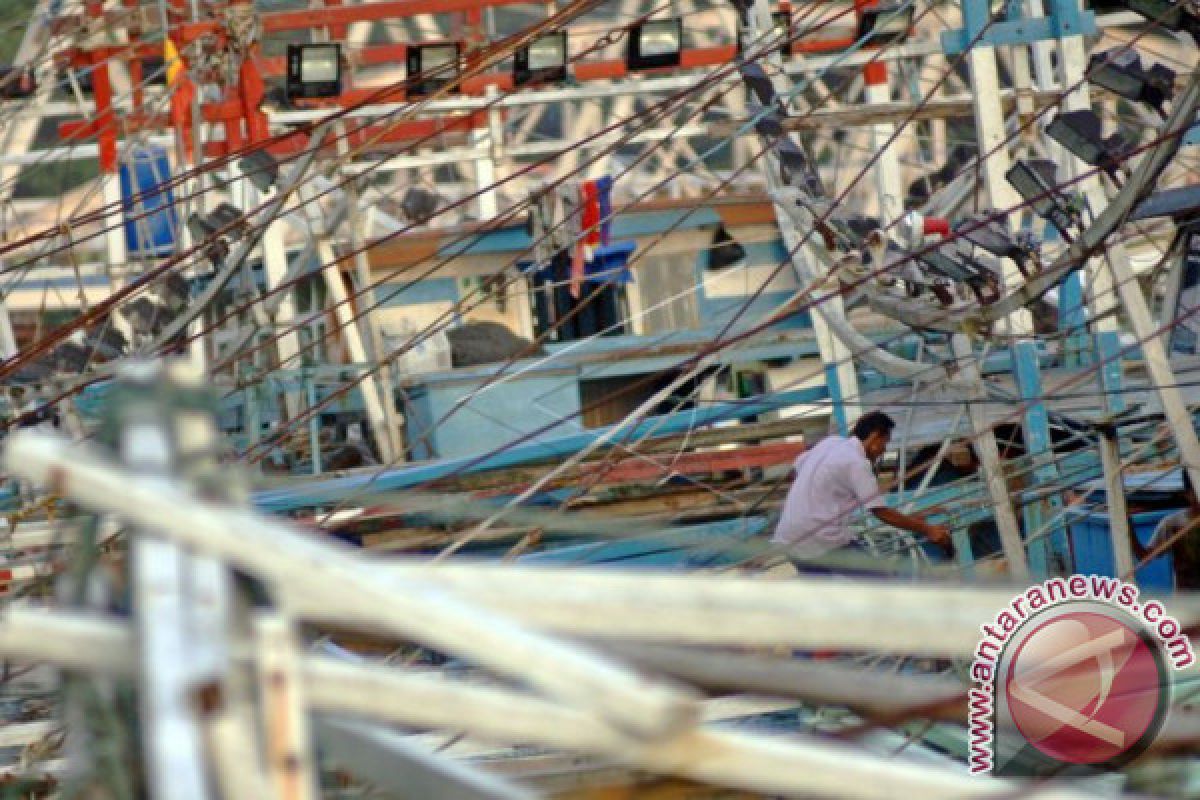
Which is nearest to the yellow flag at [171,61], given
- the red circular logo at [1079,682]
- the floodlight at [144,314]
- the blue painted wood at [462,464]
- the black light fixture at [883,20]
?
the floodlight at [144,314]

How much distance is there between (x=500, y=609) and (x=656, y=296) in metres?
12.8

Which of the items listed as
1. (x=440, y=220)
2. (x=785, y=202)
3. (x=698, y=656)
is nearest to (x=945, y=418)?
(x=785, y=202)

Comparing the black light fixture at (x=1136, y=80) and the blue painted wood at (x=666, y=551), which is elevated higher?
the black light fixture at (x=1136, y=80)

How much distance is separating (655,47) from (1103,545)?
617 cm

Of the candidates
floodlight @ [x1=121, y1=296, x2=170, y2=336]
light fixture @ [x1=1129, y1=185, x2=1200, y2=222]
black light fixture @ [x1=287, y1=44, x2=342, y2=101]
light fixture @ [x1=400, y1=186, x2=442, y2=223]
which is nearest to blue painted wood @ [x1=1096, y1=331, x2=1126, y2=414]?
light fixture @ [x1=1129, y1=185, x2=1200, y2=222]

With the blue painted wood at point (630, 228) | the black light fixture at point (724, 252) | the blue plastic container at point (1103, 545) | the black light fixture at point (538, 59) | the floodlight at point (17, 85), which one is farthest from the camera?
the black light fixture at point (724, 252)

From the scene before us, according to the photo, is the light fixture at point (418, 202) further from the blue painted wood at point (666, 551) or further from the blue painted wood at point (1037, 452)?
the blue painted wood at point (1037, 452)

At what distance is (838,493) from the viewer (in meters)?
8.12

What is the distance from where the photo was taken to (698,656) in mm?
3279

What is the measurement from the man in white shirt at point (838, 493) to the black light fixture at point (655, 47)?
6.07 metres

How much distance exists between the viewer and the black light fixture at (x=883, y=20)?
8.56 metres

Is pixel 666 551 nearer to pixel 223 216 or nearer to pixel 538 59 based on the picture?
pixel 538 59

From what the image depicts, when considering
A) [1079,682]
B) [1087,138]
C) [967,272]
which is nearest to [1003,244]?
[967,272]

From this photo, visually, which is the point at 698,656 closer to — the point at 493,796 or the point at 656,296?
the point at 493,796
